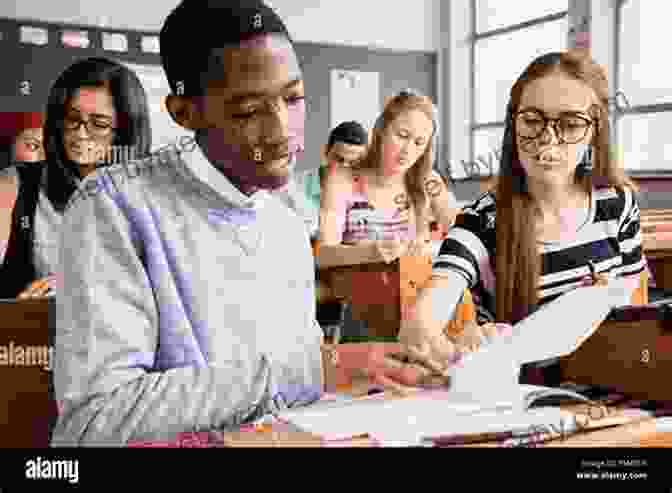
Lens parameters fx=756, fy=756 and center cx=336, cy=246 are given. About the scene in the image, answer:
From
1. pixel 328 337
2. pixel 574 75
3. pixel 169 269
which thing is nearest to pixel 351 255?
pixel 328 337

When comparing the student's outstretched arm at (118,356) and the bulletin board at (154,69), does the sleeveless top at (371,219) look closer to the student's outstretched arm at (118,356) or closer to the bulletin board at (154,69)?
the bulletin board at (154,69)

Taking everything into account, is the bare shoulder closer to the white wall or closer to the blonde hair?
the blonde hair

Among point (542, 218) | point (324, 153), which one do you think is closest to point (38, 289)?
point (324, 153)

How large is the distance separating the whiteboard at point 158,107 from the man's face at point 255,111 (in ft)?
0.10

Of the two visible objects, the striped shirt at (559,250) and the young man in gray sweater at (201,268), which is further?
the striped shirt at (559,250)

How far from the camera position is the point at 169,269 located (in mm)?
704

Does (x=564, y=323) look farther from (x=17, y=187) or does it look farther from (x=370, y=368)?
(x=17, y=187)

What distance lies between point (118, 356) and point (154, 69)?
0.28 metres

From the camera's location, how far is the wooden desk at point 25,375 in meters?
0.74

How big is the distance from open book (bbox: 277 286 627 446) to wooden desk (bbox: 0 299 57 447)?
241mm

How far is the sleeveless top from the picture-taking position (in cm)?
81

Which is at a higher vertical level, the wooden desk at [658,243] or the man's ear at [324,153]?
the man's ear at [324,153]

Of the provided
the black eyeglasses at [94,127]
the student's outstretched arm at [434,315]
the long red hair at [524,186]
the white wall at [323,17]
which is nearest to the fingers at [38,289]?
the black eyeglasses at [94,127]
